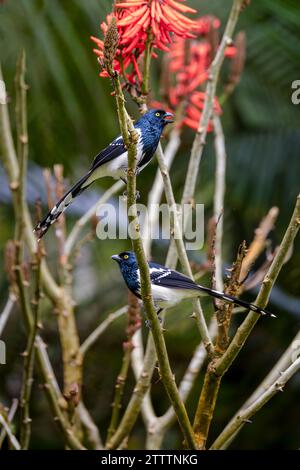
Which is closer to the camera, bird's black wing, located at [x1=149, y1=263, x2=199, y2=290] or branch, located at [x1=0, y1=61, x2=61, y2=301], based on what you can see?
bird's black wing, located at [x1=149, y1=263, x2=199, y2=290]

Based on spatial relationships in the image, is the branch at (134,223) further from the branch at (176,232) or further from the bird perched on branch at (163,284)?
the bird perched on branch at (163,284)

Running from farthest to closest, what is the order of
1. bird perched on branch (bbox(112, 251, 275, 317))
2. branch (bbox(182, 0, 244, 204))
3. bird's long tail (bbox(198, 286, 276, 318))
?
branch (bbox(182, 0, 244, 204))
bird perched on branch (bbox(112, 251, 275, 317))
bird's long tail (bbox(198, 286, 276, 318))

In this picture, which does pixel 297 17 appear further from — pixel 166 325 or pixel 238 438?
pixel 238 438

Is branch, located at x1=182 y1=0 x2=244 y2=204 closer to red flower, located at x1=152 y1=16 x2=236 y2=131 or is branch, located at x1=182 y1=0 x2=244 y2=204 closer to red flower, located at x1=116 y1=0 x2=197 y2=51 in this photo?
red flower, located at x1=152 y1=16 x2=236 y2=131

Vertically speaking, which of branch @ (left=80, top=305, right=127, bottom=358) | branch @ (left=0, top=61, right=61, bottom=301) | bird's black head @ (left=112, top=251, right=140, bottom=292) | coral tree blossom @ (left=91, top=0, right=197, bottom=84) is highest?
coral tree blossom @ (left=91, top=0, right=197, bottom=84)

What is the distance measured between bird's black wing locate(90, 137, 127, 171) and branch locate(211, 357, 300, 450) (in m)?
0.79

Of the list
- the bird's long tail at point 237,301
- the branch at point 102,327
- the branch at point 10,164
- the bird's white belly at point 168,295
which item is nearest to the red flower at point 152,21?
the bird's long tail at point 237,301

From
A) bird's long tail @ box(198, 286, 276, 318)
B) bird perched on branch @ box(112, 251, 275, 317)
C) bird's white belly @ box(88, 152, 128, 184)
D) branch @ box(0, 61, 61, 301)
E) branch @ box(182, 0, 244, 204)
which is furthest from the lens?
branch @ box(0, 61, 61, 301)

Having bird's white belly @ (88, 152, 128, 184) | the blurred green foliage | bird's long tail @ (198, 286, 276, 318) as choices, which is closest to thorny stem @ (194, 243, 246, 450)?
bird's long tail @ (198, 286, 276, 318)

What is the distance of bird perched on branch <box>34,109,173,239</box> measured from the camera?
2158mm

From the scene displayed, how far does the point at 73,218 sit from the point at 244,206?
0.94 m

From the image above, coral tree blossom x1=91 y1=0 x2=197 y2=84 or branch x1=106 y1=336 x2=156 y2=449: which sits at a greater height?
coral tree blossom x1=91 y1=0 x2=197 y2=84

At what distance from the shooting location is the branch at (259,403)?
7.71 ft
